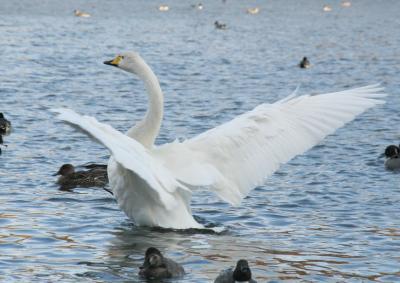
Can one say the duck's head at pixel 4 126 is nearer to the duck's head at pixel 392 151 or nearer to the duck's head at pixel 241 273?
the duck's head at pixel 392 151

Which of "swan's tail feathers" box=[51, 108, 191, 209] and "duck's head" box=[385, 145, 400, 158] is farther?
"duck's head" box=[385, 145, 400, 158]

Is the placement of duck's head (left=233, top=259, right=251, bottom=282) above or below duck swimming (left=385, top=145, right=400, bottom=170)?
below

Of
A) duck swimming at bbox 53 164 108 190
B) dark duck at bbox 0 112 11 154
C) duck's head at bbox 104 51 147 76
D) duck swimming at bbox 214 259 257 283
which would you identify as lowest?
duck swimming at bbox 214 259 257 283

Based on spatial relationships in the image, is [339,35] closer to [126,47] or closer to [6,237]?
[126,47]

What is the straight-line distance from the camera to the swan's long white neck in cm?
1142

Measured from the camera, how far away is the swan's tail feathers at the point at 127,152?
848 centimetres

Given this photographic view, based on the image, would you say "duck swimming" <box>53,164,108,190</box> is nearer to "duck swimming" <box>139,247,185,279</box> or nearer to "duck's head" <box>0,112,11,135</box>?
"duck's head" <box>0,112,11,135</box>

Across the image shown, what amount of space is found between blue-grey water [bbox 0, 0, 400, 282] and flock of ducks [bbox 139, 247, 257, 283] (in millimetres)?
261

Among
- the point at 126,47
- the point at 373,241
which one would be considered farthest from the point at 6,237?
the point at 126,47

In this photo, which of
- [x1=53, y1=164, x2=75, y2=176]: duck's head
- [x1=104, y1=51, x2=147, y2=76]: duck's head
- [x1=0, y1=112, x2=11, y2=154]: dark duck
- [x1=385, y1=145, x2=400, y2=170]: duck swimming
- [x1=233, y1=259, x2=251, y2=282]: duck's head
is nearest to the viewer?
[x1=233, y1=259, x2=251, y2=282]: duck's head

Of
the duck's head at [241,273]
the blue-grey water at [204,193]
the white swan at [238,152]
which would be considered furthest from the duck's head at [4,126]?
the duck's head at [241,273]

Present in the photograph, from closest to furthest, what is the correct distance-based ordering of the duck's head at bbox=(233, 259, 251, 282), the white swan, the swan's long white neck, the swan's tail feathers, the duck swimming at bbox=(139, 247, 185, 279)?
the swan's tail feathers, the duck's head at bbox=(233, 259, 251, 282), the duck swimming at bbox=(139, 247, 185, 279), the white swan, the swan's long white neck

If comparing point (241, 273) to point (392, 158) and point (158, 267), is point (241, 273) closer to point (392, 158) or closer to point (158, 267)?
point (158, 267)

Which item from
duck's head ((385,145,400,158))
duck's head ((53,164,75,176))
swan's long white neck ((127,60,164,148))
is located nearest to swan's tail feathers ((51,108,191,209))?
swan's long white neck ((127,60,164,148))
